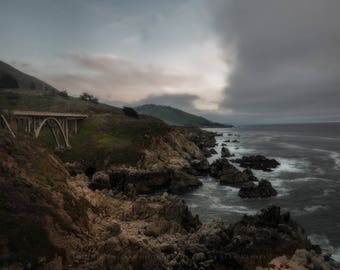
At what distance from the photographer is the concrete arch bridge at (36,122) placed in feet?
185

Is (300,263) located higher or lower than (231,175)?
higher

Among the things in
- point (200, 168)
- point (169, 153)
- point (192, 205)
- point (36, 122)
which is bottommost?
point (192, 205)

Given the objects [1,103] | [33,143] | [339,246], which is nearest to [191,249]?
[339,246]

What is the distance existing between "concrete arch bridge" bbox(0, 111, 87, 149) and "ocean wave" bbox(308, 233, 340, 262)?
37.3m

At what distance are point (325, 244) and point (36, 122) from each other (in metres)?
61.0

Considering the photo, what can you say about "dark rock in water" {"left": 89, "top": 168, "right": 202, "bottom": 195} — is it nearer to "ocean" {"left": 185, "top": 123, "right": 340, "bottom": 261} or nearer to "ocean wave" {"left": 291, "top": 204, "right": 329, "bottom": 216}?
"ocean" {"left": 185, "top": 123, "right": 340, "bottom": 261}

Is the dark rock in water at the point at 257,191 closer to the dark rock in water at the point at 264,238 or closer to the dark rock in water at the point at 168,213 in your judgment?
the dark rock in water at the point at 264,238

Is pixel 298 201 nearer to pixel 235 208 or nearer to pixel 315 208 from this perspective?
pixel 315 208

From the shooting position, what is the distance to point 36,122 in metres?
73.3

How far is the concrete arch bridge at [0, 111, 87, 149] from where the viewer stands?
5647cm

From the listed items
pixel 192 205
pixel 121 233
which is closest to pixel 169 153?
pixel 192 205

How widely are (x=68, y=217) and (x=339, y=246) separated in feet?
90.8

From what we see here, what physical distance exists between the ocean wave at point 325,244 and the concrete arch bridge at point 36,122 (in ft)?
122

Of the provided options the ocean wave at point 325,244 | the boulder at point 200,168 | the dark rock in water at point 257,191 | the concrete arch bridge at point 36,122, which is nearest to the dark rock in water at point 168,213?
the ocean wave at point 325,244
